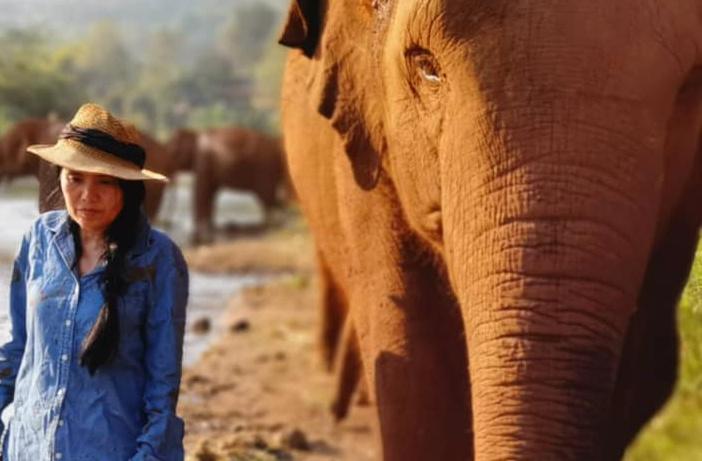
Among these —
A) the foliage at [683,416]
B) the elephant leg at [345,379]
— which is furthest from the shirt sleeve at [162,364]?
the elephant leg at [345,379]

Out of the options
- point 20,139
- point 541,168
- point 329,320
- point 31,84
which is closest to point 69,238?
point 541,168

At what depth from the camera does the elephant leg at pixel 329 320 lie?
10789 mm

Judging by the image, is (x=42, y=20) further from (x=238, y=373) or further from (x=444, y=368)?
(x=444, y=368)

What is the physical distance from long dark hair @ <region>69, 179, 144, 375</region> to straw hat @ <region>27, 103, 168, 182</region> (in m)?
0.08

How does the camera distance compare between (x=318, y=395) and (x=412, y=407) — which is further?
(x=318, y=395)

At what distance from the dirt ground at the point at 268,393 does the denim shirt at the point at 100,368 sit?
2272 millimetres

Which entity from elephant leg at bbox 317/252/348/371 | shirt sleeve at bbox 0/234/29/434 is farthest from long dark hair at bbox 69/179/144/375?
elephant leg at bbox 317/252/348/371

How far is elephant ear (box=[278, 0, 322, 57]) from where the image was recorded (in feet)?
17.8

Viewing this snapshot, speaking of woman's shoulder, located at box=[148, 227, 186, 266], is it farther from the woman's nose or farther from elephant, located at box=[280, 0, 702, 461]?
elephant, located at box=[280, 0, 702, 461]

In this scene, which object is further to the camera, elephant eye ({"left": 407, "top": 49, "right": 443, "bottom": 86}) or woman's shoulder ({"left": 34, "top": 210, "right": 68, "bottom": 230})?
elephant eye ({"left": 407, "top": 49, "right": 443, "bottom": 86})

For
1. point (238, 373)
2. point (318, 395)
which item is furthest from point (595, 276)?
point (238, 373)

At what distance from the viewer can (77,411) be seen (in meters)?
3.96

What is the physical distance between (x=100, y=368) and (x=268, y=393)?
628 cm

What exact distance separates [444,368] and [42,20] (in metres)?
10.1
